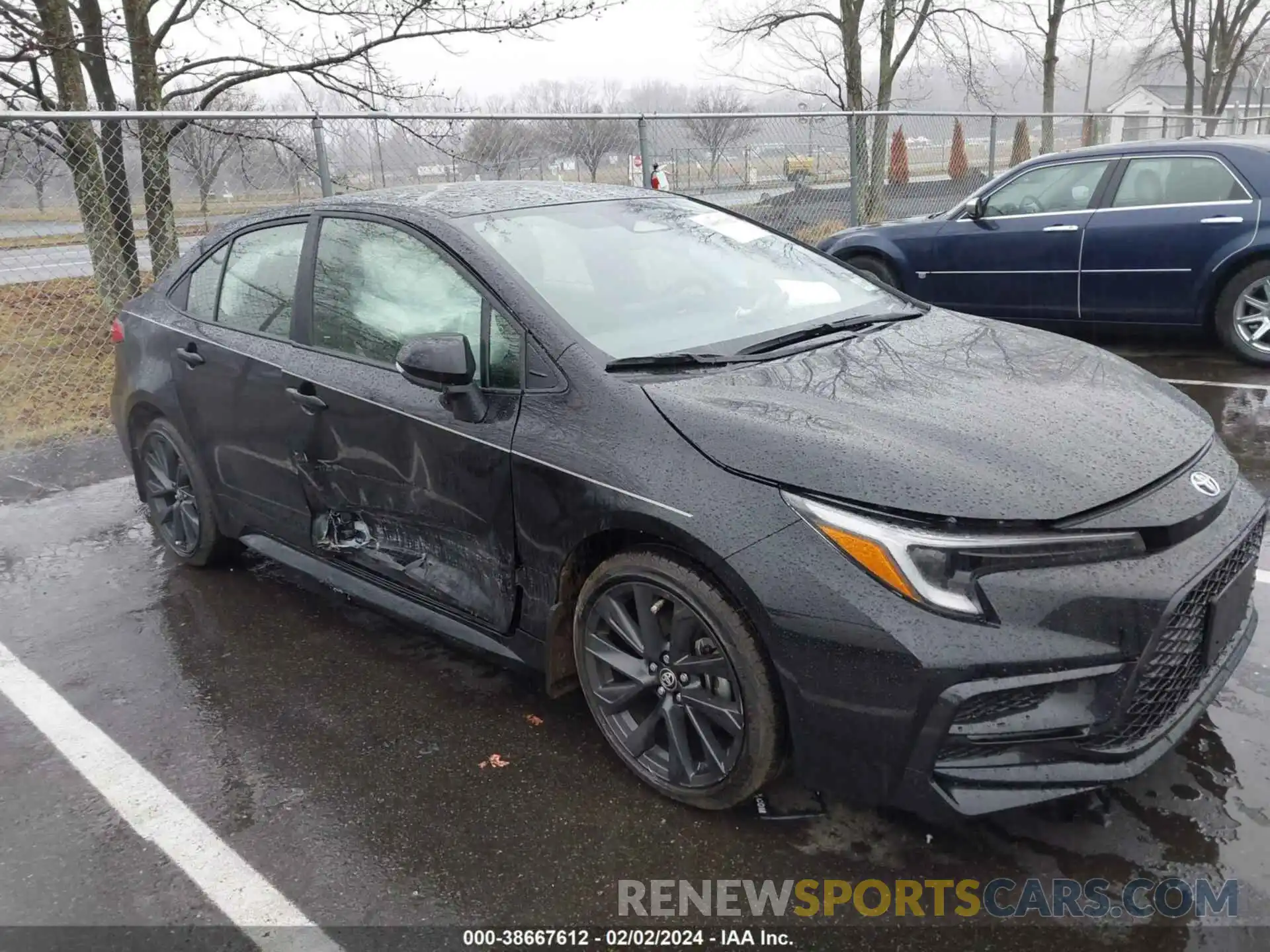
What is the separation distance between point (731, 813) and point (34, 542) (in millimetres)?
4131

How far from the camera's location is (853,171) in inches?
448

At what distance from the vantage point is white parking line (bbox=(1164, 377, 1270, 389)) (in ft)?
21.6

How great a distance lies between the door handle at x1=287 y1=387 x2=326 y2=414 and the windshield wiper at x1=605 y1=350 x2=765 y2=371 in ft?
4.00

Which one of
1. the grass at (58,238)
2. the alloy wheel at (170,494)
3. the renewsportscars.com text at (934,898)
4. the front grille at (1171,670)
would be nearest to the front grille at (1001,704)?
the front grille at (1171,670)

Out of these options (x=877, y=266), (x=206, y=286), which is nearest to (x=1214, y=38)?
(x=877, y=266)

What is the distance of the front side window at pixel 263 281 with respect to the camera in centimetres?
384

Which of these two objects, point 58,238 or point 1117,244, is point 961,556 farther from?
point 58,238

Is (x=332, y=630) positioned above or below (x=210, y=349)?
below

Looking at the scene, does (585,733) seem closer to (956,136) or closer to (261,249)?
(261,249)

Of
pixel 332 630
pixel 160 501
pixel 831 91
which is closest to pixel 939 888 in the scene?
pixel 332 630

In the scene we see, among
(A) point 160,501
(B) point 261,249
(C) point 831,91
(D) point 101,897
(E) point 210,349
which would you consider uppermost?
(C) point 831,91

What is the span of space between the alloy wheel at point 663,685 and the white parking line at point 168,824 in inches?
36.8

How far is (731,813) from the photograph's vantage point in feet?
8.88

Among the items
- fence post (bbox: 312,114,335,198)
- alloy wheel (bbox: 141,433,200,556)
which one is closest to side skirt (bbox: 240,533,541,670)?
alloy wheel (bbox: 141,433,200,556)
